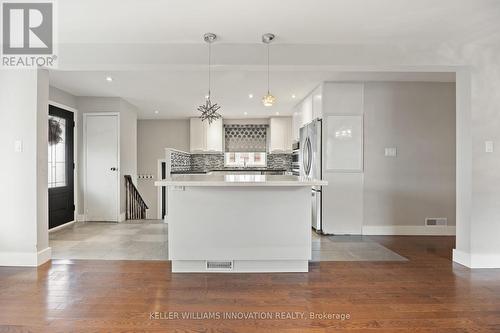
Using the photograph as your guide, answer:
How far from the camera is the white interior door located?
19.0ft

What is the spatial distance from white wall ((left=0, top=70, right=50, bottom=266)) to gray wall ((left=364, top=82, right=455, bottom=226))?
434cm

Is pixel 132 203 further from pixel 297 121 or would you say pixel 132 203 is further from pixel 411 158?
pixel 411 158

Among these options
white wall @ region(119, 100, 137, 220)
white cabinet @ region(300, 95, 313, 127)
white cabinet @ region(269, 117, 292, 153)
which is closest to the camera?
white cabinet @ region(300, 95, 313, 127)

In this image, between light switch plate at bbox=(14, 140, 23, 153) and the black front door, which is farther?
the black front door

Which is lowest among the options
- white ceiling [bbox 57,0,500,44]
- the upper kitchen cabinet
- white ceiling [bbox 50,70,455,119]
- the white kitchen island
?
the white kitchen island

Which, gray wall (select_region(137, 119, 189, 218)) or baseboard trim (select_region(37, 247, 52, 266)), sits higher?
gray wall (select_region(137, 119, 189, 218))

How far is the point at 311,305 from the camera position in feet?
7.57

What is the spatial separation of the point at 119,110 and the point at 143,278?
12.9ft

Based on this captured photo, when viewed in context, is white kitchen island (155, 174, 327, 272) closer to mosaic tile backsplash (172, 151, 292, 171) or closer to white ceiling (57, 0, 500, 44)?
white ceiling (57, 0, 500, 44)

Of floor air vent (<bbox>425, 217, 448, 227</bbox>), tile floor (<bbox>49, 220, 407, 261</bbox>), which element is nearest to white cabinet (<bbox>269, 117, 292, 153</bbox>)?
tile floor (<bbox>49, 220, 407, 261</bbox>)

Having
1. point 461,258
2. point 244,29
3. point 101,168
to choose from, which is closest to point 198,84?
point 244,29

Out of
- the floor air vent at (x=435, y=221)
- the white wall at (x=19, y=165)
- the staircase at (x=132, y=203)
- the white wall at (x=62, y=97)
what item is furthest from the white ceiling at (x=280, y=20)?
the staircase at (x=132, y=203)

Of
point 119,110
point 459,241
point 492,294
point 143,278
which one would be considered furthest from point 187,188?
point 119,110

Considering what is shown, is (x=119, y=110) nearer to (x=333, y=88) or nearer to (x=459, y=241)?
(x=333, y=88)
